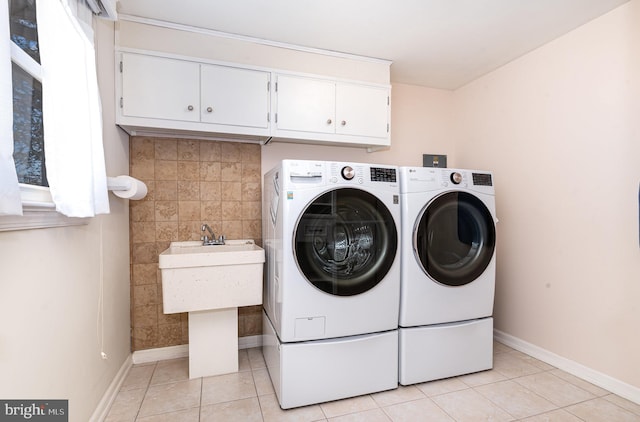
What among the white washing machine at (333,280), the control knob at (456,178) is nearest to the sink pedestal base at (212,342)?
the white washing machine at (333,280)

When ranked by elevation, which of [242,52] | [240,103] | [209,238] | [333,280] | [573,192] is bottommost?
[333,280]

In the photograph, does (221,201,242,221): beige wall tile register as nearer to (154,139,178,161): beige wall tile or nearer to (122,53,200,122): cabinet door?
(154,139,178,161): beige wall tile

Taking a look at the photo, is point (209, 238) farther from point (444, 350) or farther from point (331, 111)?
point (444, 350)

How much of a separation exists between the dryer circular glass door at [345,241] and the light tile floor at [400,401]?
0.69 meters

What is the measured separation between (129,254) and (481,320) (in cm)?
260

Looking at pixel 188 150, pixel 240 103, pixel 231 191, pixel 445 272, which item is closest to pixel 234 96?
pixel 240 103

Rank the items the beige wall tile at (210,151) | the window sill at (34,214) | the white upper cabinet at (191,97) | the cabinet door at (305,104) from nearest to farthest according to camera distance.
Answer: the window sill at (34,214), the white upper cabinet at (191,97), the cabinet door at (305,104), the beige wall tile at (210,151)

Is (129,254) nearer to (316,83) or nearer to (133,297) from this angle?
(133,297)

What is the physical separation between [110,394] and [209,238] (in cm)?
112

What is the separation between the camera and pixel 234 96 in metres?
2.11

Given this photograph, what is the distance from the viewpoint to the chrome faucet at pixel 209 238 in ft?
7.66

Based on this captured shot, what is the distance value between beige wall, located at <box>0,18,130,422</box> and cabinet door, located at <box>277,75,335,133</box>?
1.06 meters

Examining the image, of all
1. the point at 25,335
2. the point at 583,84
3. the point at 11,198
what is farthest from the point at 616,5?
the point at 25,335

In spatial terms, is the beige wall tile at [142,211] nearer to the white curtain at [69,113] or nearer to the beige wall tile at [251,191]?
the beige wall tile at [251,191]
